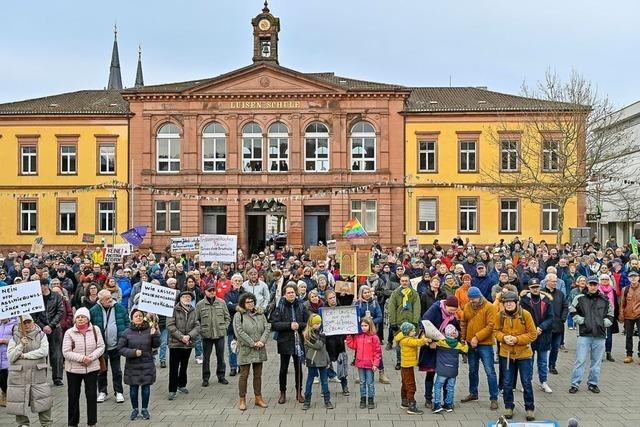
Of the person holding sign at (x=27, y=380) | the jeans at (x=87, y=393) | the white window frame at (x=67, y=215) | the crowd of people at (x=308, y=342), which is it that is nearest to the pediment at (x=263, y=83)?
the white window frame at (x=67, y=215)

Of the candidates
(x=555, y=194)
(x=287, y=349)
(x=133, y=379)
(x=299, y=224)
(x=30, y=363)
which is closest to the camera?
(x=30, y=363)

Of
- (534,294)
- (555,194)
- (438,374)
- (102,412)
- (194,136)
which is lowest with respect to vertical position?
(102,412)

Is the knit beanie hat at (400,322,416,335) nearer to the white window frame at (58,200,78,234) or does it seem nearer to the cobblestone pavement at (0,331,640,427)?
the cobblestone pavement at (0,331,640,427)

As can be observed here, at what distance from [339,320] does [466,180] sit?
3284cm

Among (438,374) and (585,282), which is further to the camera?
(585,282)

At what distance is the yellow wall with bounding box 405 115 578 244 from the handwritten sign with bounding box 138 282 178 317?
31.5m

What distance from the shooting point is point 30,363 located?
976 cm

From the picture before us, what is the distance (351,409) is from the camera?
1116 centimetres

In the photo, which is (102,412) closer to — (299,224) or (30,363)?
(30,363)

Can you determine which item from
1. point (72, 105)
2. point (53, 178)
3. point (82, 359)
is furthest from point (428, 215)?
point (82, 359)

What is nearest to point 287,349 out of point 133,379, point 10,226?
point 133,379

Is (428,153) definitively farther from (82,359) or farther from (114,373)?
(82,359)

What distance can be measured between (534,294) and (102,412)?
731cm

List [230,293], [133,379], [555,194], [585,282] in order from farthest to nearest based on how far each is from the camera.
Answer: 1. [555,194]
2. [230,293]
3. [585,282]
4. [133,379]
